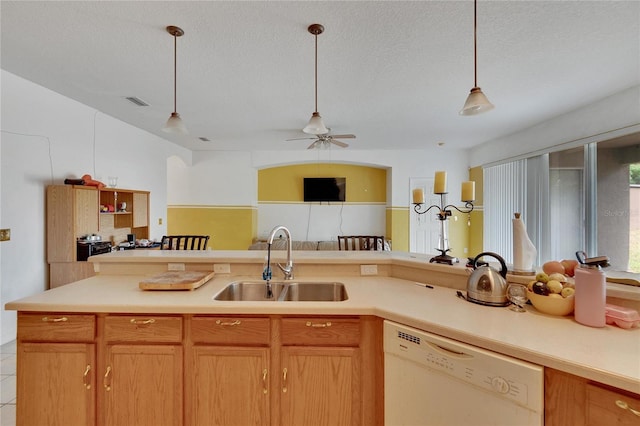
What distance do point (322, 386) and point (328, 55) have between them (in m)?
2.34

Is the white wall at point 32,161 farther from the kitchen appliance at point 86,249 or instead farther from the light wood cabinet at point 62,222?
the kitchen appliance at point 86,249

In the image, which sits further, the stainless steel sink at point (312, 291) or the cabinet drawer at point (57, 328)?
the stainless steel sink at point (312, 291)

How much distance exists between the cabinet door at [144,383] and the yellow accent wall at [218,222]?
465 cm

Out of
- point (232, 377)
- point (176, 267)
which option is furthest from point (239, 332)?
point (176, 267)

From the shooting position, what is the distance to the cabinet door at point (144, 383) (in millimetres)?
1352

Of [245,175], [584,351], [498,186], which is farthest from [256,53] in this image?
[498,186]

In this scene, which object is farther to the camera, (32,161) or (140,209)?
(140,209)

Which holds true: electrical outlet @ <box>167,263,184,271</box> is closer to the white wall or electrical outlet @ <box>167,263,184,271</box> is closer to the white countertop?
the white countertop

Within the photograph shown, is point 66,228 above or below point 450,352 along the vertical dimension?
above

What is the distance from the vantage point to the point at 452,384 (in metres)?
1.09

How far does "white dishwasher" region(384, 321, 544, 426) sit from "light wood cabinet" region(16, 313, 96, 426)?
1482 mm

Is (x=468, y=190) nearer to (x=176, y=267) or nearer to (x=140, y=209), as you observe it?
(x=176, y=267)

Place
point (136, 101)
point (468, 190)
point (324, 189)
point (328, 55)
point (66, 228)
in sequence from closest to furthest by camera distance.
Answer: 1. point (468, 190)
2. point (328, 55)
3. point (66, 228)
4. point (136, 101)
5. point (324, 189)

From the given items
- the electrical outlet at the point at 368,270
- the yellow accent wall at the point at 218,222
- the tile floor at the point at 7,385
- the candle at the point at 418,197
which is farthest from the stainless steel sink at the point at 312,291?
the yellow accent wall at the point at 218,222
